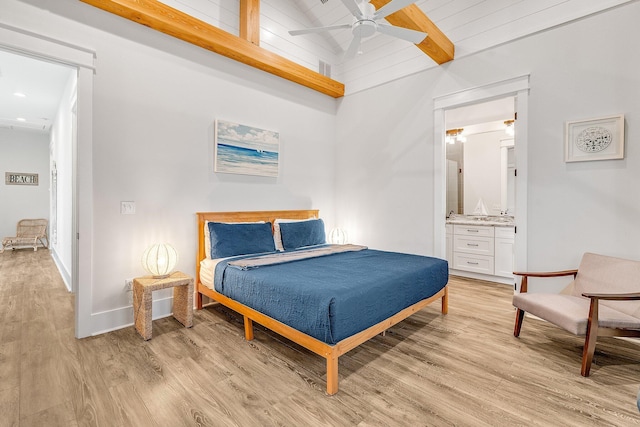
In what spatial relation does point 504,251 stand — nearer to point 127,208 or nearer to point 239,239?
point 239,239

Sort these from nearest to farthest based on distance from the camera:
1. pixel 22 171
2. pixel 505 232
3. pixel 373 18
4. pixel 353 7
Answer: pixel 353 7 < pixel 373 18 < pixel 505 232 < pixel 22 171

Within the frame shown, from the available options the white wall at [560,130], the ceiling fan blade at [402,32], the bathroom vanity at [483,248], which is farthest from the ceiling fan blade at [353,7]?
the bathroom vanity at [483,248]

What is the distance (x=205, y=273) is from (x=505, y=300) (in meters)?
3.61

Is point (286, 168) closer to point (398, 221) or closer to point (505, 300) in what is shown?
point (398, 221)

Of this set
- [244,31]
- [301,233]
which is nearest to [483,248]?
[301,233]

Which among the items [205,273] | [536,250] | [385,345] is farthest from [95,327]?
[536,250]

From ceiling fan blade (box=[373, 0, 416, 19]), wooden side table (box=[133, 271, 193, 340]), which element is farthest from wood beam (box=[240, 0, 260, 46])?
wooden side table (box=[133, 271, 193, 340])

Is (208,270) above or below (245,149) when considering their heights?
below

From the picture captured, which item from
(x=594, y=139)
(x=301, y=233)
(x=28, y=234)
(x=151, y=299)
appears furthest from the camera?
(x=28, y=234)

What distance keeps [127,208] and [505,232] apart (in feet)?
16.1

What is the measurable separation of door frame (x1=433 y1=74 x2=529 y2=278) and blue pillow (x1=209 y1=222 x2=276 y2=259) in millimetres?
2224

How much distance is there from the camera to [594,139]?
287cm

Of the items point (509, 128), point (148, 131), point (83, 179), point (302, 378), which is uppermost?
point (509, 128)

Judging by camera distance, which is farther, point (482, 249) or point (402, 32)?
point (482, 249)
